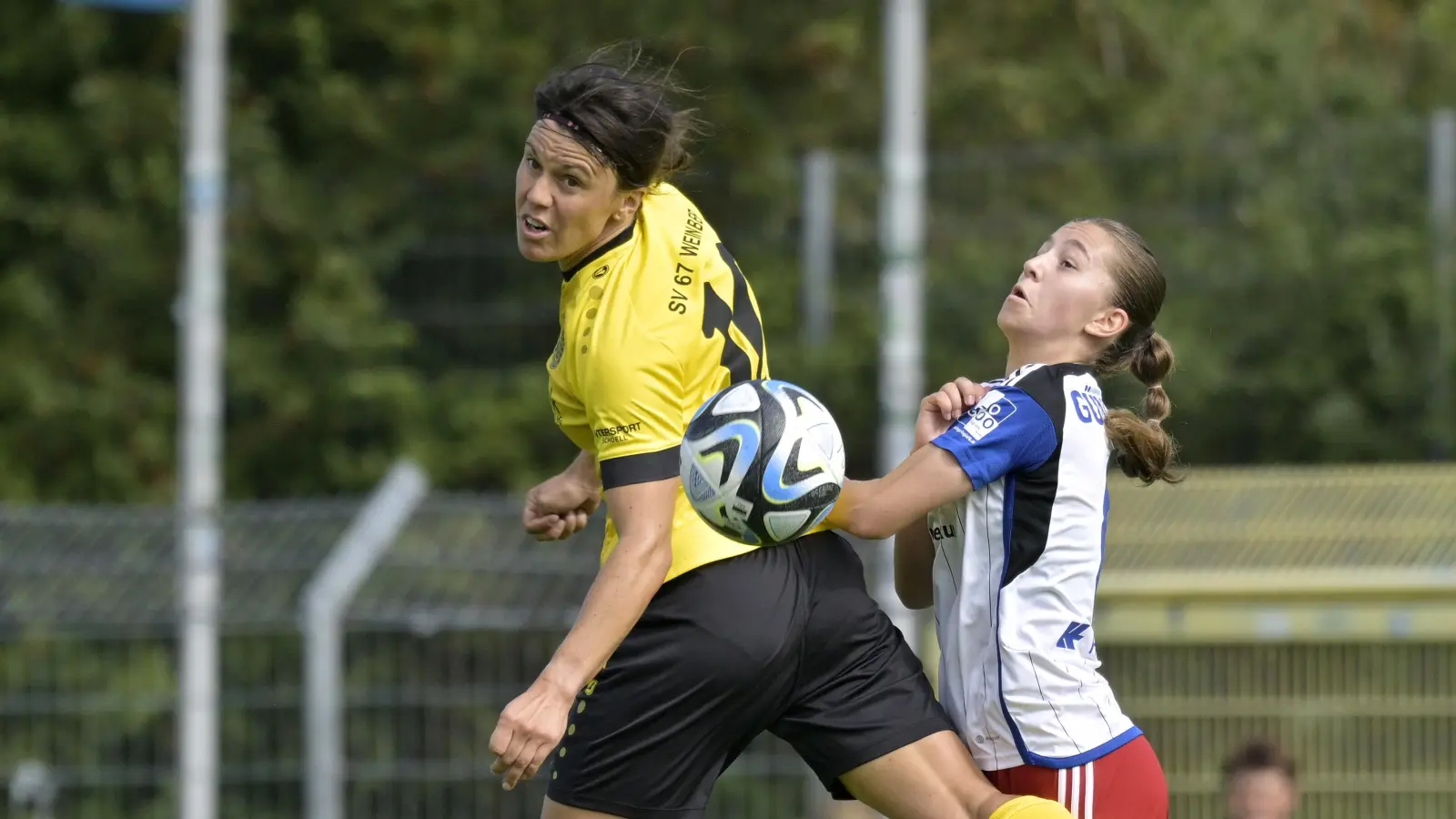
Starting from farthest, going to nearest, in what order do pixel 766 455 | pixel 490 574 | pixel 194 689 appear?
pixel 194 689 → pixel 490 574 → pixel 766 455

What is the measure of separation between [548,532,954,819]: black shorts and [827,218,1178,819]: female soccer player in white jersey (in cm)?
17

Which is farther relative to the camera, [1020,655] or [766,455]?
[1020,655]

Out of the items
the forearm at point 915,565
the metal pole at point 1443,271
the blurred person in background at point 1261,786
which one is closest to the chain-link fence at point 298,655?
the blurred person in background at point 1261,786

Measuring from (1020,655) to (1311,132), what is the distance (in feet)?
28.2

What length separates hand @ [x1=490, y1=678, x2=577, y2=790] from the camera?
367 centimetres

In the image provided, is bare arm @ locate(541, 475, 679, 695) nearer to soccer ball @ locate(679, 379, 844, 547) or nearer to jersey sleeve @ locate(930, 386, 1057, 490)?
soccer ball @ locate(679, 379, 844, 547)

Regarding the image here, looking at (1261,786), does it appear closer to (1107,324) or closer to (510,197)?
(1107,324)

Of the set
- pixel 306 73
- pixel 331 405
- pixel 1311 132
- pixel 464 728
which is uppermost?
pixel 306 73

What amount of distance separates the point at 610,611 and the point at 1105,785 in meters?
1.01

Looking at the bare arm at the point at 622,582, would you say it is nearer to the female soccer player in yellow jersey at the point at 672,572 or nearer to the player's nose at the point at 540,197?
the female soccer player in yellow jersey at the point at 672,572

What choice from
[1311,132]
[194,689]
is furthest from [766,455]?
[1311,132]

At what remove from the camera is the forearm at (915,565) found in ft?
13.8

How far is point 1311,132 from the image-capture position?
11703mm

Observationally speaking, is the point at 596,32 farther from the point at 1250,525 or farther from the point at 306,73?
the point at 1250,525
